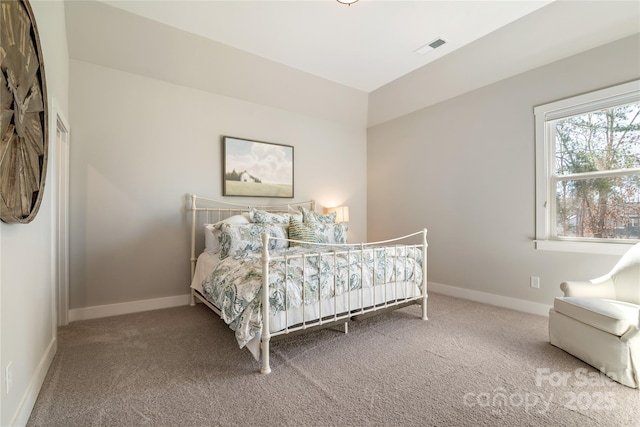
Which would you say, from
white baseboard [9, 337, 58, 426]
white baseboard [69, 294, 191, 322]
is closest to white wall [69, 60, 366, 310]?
white baseboard [69, 294, 191, 322]

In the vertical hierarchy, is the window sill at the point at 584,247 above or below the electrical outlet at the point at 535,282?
above

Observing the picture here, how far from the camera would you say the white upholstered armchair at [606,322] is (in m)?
1.76

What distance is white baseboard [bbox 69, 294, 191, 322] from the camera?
2.90m

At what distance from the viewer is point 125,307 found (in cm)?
311

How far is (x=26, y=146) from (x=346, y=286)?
6.94ft

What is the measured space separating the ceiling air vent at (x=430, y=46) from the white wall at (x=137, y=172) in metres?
2.11

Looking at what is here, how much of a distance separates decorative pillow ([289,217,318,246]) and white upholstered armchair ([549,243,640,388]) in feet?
7.35

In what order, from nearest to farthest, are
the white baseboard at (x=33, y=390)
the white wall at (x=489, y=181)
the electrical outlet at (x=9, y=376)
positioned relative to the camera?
1. the electrical outlet at (x=9, y=376)
2. the white baseboard at (x=33, y=390)
3. the white wall at (x=489, y=181)

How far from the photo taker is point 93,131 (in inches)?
117

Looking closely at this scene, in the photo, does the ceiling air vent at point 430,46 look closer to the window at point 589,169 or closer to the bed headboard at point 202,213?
A: the window at point 589,169

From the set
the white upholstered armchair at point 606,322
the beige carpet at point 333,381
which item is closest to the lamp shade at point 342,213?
the beige carpet at point 333,381

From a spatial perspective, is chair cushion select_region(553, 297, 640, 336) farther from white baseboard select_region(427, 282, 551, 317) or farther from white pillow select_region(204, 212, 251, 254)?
white pillow select_region(204, 212, 251, 254)

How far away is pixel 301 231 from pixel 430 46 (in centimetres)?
249

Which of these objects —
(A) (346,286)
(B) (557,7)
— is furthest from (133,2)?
(B) (557,7)
